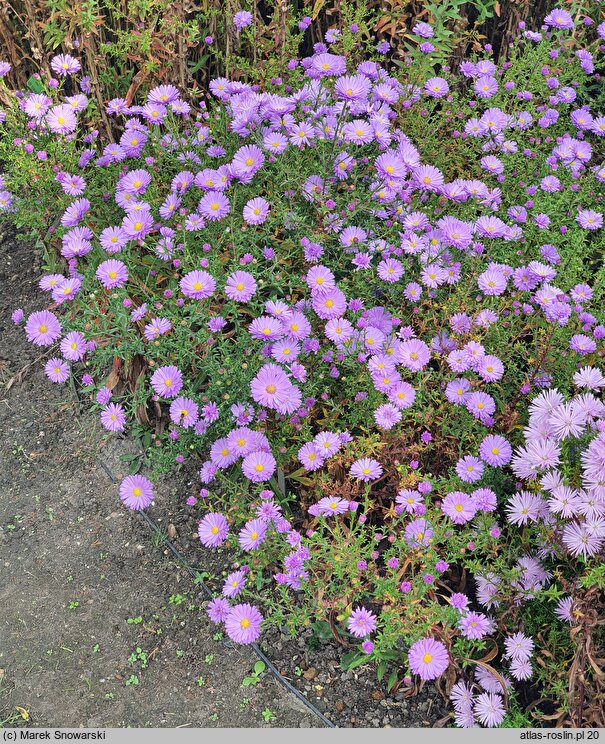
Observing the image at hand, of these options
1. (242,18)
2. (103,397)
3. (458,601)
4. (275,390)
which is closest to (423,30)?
(242,18)

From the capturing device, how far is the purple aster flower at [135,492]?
7.68 feet

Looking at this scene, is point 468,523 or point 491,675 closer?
point 491,675

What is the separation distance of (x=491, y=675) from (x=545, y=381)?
3.00 feet

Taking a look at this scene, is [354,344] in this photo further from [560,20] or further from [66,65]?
[560,20]

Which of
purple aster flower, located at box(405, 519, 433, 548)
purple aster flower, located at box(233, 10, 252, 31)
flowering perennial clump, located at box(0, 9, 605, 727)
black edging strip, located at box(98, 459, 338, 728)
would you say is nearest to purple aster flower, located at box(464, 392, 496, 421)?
flowering perennial clump, located at box(0, 9, 605, 727)

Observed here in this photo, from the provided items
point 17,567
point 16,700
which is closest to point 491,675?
point 16,700

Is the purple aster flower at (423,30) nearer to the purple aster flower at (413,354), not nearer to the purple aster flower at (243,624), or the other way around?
the purple aster flower at (413,354)

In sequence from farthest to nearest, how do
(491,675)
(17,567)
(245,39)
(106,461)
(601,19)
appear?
(601,19)
(245,39)
(106,461)
(17,567)
(491,675)

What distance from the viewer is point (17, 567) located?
8.15ft

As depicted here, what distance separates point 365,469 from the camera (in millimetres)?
2266

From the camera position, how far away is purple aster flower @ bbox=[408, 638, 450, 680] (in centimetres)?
195

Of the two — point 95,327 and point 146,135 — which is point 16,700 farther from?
point 146,135

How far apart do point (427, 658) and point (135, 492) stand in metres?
0.99

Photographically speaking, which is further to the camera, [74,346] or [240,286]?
[74,346]
